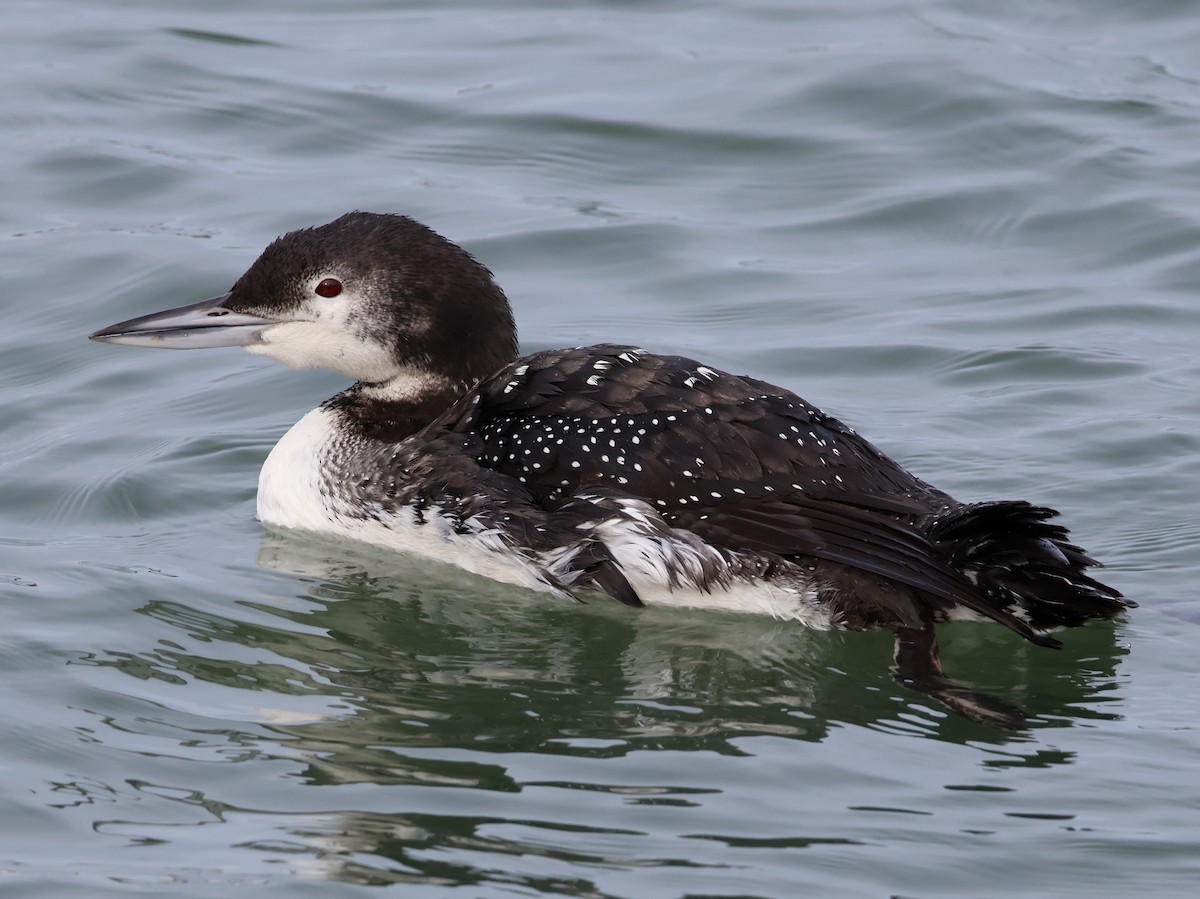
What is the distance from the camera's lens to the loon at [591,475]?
5535mm

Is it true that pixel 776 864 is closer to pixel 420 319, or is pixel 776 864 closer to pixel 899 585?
pixel 899 585

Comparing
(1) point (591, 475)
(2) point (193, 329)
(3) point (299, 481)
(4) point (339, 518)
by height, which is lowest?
(4) point (339, 518)

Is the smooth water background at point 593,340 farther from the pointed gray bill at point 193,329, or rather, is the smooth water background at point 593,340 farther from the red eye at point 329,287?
the red eye at point 329,287

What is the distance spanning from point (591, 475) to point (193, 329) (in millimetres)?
1620

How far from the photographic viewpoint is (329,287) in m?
6.43

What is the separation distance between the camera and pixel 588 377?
6.00m

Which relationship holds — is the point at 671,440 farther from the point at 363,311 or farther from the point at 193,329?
the point at 193,329

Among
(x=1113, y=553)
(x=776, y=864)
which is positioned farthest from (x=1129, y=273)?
(x=776, y=864)

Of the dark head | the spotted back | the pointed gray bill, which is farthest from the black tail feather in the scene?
the pointed gray bill

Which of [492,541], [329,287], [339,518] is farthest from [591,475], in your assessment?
[329,287]

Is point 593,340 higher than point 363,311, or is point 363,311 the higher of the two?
point 593,340

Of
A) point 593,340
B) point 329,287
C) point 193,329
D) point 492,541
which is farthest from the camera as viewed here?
point 593,340

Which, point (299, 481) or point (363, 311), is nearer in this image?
point (363, 311)

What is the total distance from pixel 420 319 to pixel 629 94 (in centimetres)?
471
